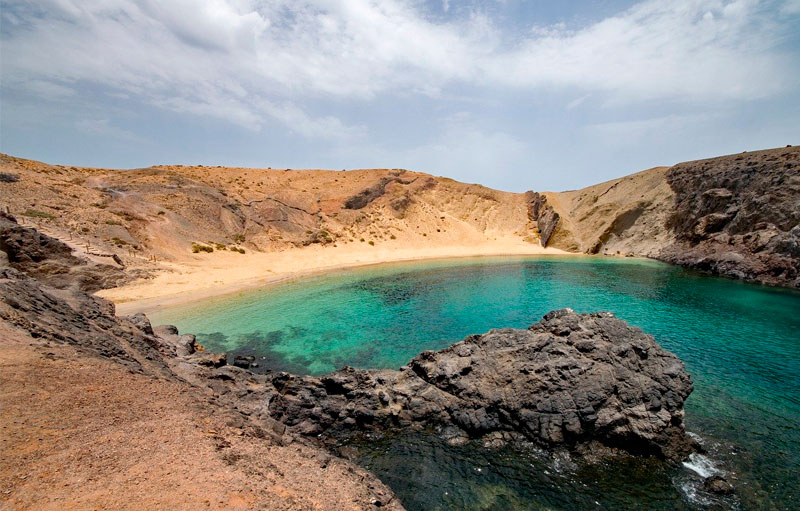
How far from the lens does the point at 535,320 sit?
2291 centimetres

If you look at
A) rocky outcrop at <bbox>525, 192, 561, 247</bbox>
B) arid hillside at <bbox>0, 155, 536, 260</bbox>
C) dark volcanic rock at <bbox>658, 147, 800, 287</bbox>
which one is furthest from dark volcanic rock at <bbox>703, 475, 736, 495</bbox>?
rocky outcrop at <bbox>525, 192, 561, 247</bbox>

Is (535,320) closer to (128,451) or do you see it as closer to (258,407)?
(258,407)

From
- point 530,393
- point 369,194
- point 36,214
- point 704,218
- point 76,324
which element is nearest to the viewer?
point 76,324

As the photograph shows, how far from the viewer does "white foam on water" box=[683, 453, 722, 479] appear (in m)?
9.91

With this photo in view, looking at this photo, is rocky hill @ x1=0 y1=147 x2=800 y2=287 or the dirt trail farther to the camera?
rocky hill @ x1=0 y1=147 x2=800 y2=287

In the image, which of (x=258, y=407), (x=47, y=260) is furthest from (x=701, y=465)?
(x=47, y=260)

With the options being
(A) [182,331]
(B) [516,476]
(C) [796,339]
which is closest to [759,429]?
(B) [516,476]

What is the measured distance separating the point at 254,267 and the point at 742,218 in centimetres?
5499

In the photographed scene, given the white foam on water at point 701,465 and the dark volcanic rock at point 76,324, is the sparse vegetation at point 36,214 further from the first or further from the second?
the white foam on water at point 701,465

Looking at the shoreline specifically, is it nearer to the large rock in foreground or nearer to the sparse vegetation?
the sparse vegetation

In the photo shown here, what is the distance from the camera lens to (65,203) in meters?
38.0

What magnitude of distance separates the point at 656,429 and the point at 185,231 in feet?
158

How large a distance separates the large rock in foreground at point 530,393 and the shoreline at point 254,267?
62.3ft

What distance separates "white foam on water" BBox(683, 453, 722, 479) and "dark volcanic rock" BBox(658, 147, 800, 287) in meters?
32.2
